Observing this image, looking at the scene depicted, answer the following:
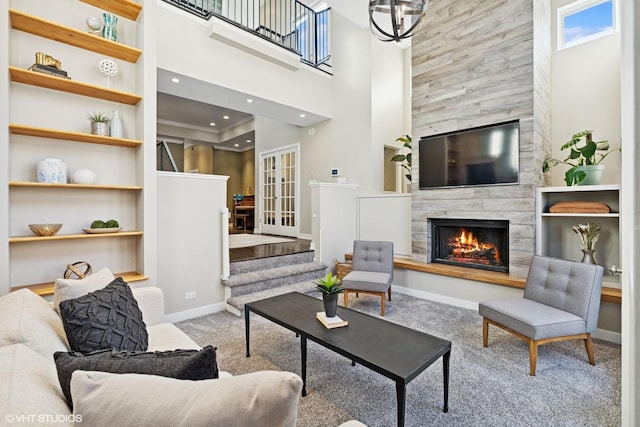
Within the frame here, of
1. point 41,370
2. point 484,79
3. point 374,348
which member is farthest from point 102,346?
point 484,79

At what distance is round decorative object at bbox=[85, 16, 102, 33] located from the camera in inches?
117

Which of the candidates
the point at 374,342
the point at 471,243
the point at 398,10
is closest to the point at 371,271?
the point at 471,243

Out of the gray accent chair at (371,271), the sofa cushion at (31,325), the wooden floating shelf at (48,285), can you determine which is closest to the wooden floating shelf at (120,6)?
the wooden floating shelf at (48,285)

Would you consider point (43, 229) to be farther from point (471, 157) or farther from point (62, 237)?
point (471, 157)

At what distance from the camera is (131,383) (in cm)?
77

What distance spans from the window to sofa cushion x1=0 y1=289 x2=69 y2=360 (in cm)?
579

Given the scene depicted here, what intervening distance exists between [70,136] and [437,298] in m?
4.55

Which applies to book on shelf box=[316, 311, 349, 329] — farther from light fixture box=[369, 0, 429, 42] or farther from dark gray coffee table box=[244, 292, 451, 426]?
light fixture box=[369, 0, 429, 42]

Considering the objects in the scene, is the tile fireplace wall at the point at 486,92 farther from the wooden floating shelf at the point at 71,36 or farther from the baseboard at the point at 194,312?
the wooden floating shelf at the point at 71,36

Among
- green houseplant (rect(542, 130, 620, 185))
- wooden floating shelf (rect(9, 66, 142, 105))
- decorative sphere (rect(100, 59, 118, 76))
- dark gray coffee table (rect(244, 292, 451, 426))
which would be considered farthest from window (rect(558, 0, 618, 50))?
decorative sphere (rect(100, 59, 118, 76))

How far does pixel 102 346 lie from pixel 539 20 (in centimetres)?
510

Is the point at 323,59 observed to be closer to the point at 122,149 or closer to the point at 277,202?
the point at 277,202

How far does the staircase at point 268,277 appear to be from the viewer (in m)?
3.88

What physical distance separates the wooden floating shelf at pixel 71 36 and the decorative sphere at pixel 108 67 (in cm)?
12
